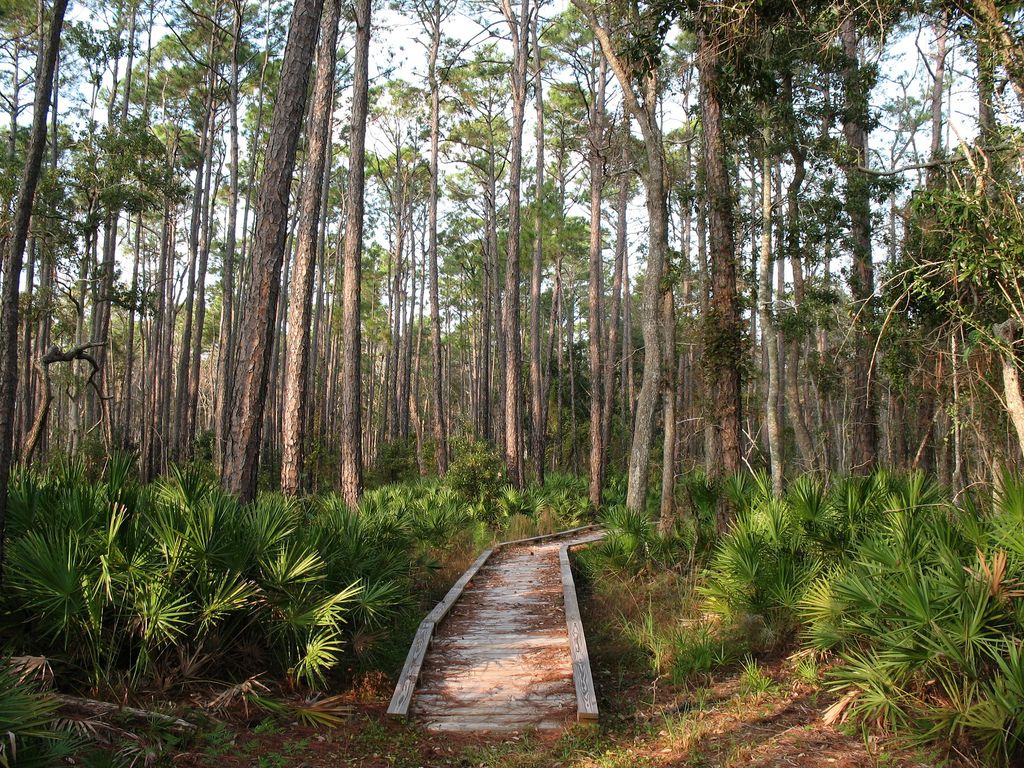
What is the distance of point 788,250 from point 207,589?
1303cm

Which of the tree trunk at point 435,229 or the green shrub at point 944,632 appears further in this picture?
the tree trunk at point 435,229

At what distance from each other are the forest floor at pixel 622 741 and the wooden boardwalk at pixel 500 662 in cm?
23

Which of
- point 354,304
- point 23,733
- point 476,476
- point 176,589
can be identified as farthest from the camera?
point 476,476

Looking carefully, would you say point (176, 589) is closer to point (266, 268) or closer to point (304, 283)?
point (266, 268)

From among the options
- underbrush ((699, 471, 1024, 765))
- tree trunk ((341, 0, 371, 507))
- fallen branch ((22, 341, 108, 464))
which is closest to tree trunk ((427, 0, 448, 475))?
tree trunk ((341, 0, 371, 507))

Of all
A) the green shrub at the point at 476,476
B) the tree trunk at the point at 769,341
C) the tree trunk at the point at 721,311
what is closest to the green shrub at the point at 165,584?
the tree trunk at the point at 721,311

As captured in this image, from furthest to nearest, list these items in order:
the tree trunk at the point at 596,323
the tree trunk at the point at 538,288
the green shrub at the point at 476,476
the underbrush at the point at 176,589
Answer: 1. the tree trunk at the point at 538,288
2. the tree trunk at the point at 596,323
3. the green shrub at the point at 476,476
4. the underbrush at the point at 176,589

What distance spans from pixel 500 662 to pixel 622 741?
70.6 inches

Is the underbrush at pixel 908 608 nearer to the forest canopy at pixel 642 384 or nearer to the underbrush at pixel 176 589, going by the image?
the forest canopy at pixel 642 384

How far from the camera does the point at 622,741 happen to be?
197 inches

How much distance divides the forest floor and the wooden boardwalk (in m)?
0.23

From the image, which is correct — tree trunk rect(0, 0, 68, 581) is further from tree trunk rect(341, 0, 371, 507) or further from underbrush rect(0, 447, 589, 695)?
tree trunk rect(341, 0, 371, 507)

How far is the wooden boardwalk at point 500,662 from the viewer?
5371 mm

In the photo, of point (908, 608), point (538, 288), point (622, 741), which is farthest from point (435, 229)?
point (908, 608)
